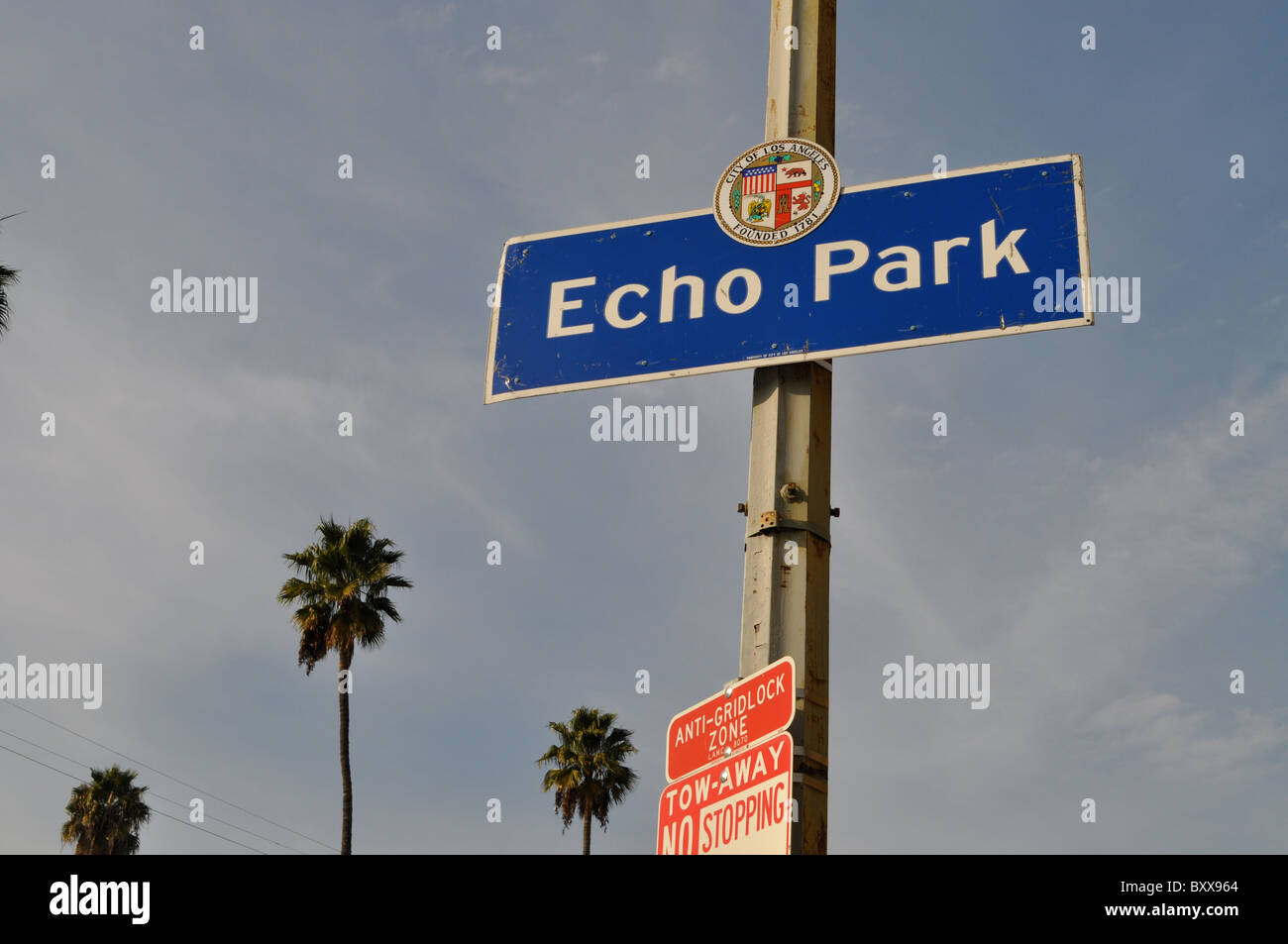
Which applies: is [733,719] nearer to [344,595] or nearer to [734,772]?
[734,772]

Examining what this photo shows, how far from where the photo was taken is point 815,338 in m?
4.11

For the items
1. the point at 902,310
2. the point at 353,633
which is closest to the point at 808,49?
the point at 902,310

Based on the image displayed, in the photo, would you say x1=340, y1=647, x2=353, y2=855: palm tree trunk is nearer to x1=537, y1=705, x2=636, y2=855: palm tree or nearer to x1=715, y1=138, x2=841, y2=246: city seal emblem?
x1=537, y1=705, x2=636, y2=855: palm tree

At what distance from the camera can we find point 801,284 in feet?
13.9

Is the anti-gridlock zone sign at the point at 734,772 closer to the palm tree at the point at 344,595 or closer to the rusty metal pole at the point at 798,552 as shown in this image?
the rusty metal pole at the point at 798,552

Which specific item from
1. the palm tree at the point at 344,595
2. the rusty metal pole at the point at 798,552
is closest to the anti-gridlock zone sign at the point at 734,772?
the rusty metal pole at the point at 798,552

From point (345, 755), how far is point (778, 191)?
30.2m

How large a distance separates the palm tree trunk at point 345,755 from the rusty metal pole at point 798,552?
28.2 m

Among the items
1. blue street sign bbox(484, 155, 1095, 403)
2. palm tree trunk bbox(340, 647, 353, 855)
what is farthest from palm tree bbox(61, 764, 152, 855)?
blue street sign bbox(484, 155, 1095, 403)

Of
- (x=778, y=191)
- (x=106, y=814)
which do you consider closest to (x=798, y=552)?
(x=778, y=191)

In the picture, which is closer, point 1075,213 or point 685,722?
point 685,722

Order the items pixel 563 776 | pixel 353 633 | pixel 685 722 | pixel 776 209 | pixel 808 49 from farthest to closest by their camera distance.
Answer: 1. pixel 563 776
2. pixel 353 633
3. pixel 808 49
4. pixel 776 209
5. pixel 685 722

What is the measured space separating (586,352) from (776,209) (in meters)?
0.86
